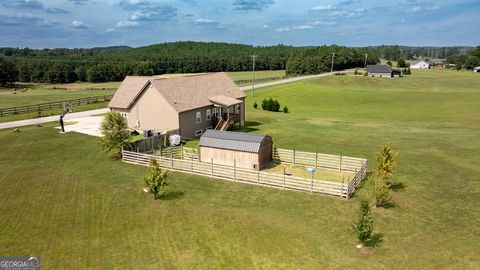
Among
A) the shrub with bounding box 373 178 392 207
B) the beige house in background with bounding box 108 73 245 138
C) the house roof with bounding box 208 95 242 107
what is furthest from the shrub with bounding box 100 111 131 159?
the shrub with bounding box 373 178 392 207

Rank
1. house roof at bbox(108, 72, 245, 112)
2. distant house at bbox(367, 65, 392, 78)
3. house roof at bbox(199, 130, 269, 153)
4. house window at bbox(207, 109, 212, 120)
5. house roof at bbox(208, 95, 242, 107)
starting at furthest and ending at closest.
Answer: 1. distant house at bbox(367, 65, 392, 78)
2. house window at bbox(207, 109, 212, 120)
3. house roof at bbox(208, 95, 242, 107)
4. house roof at bbox(108, 72, 245, 112)
5. house roof at bbox(199, 130, 269, 153)

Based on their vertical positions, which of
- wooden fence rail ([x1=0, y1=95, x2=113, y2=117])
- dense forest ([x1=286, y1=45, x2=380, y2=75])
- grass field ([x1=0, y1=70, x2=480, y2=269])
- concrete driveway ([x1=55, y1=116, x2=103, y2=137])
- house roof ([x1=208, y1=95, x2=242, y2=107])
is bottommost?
grass field ([x1=0, y1=70, x2=480, y2=269])

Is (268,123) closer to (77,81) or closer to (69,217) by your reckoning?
(69,217)

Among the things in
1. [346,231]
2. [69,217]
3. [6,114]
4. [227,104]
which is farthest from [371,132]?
[6,114]

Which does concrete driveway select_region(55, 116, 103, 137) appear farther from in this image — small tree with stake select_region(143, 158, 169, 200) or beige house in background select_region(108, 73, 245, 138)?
small tree with stake select_region(143, 158, 169, 200)

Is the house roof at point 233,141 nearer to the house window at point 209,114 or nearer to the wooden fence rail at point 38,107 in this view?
the house window at point 209,114

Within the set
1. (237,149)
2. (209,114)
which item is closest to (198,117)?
(209,114)

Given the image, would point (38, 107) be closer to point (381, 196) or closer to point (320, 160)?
point (320, 160)
